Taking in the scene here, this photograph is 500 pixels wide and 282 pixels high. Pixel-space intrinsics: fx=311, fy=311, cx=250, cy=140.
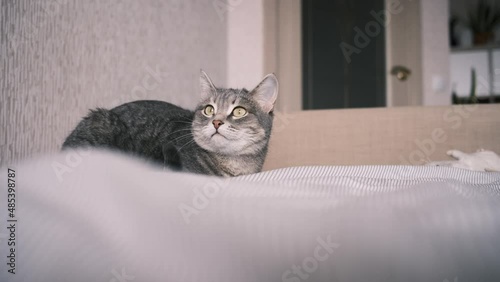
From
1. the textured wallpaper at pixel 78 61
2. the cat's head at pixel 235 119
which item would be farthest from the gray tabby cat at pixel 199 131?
the textured wallpaper at pixel 78 61

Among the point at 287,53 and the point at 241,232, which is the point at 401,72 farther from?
the point at 241,232

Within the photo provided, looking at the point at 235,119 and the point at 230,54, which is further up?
the point at 230,54

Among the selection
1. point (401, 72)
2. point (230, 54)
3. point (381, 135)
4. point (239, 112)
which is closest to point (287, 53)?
point (230, 54)

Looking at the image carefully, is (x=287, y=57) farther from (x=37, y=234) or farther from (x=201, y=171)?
(x=37, y=234)

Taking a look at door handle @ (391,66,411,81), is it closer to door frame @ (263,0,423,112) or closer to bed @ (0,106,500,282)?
door frame @ (263,0,423,112)

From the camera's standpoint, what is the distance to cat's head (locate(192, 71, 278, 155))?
1.06 meters

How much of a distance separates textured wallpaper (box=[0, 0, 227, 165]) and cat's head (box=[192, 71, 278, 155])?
523mm

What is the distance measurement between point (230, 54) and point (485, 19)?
125 inches

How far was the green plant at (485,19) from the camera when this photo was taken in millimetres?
3611

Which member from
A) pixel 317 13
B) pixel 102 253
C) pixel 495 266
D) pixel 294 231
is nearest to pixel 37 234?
pixel 102 253

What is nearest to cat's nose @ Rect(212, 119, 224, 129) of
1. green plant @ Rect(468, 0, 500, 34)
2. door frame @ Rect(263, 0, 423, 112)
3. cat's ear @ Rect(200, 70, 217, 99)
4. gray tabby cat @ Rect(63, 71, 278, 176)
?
gray tabby cat @ Rect(63, 71, 278, 176)

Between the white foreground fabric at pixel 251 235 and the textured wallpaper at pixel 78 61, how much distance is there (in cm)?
68

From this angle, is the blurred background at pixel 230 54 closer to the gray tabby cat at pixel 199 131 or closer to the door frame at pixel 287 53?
the door frame at pixel 287 53

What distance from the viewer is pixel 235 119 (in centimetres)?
110
